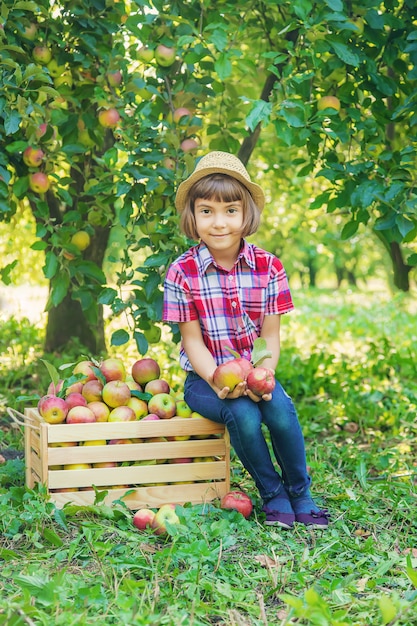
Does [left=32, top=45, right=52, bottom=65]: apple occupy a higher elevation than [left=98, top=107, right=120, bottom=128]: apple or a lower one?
higher

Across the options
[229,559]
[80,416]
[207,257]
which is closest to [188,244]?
[207,257]

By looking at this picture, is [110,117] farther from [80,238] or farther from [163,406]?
[163,406]

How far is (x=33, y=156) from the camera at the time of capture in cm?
347

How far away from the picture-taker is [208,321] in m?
2.97

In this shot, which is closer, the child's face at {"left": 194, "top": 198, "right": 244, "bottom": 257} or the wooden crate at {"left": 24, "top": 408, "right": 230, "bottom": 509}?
the wooden crate at {"left": 24, "top": 408, "right": 230, "bottom": 509}

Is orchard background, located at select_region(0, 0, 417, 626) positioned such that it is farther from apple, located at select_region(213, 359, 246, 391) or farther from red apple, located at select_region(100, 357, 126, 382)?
apple, located at select_region(213, 359, 246, 391)

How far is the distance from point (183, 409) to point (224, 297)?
46 centimetres

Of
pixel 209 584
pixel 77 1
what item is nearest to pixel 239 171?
pixel 77 1

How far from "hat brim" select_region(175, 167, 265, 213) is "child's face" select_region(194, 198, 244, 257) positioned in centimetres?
9

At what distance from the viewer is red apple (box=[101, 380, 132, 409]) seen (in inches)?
115

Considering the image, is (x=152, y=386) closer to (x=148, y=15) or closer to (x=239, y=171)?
(x=239, y=171)

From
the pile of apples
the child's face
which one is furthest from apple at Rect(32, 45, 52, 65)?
the pile of apples

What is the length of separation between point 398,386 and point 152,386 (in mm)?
2376

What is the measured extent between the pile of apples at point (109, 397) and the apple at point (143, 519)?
15.4 inches
